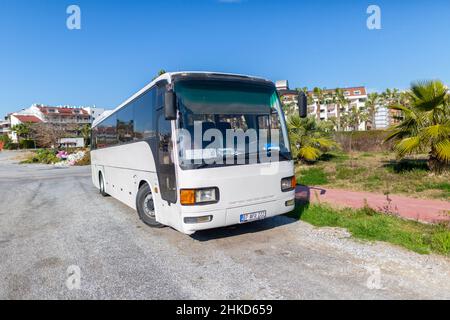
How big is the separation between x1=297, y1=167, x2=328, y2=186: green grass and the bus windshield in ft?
22.0

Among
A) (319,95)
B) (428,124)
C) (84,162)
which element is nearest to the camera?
(428,124)

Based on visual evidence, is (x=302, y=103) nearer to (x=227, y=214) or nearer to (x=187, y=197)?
(x=227, y=214)

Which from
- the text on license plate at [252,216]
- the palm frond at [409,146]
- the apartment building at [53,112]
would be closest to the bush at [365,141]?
the palm frond at [409,146]

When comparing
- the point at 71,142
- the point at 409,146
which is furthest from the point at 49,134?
the point at 409,146

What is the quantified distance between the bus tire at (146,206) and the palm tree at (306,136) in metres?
10.9

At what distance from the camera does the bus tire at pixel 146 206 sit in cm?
670

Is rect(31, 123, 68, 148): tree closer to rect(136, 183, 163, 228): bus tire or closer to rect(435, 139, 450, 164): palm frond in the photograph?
rect(136, 183, 163, 228): bus tire

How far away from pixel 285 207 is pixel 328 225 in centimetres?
137

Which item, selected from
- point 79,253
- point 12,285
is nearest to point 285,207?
point 79,253

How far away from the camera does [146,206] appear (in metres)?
6.83

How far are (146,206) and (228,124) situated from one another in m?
2.86

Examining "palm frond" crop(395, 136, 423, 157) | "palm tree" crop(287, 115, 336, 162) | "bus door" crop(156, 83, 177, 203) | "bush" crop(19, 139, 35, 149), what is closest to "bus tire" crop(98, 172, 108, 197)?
"bus door" crop(156, 83, 177, 203)

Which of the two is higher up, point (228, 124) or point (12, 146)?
point (12, 146)

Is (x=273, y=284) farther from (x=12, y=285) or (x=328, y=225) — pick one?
(x=12, y=285)
